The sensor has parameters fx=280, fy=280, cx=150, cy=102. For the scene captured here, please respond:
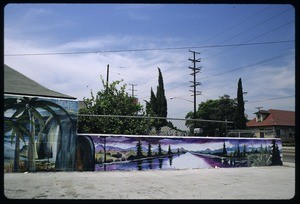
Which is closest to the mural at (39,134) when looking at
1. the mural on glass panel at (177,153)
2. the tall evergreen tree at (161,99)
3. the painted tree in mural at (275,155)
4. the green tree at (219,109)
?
the mural on glass panel at (177,153)

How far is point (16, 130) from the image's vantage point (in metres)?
11.1

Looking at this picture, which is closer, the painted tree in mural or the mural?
the mural

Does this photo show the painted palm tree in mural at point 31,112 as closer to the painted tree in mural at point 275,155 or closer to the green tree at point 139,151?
the green tree at point 139,151

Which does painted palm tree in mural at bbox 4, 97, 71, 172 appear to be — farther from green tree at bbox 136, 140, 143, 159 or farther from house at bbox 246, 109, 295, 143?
house at bbox 246, 109, 295, 143

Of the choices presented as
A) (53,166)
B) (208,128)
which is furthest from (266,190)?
(208,128)

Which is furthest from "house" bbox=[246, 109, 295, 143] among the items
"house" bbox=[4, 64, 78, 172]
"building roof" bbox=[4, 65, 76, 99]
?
"house" bbox=[4, 64, 78, 172]

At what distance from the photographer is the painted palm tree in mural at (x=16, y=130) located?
35.9 ft

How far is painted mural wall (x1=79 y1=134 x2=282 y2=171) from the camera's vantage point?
1231 cm

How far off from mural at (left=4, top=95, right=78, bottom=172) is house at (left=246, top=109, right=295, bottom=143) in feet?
132

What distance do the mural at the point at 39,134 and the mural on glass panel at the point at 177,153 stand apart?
4.32 feet

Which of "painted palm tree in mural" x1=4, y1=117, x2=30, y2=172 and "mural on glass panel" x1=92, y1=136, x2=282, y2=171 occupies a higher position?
"painted palm tree in mural" x1=4, y1=117, x2=30, y2=172
